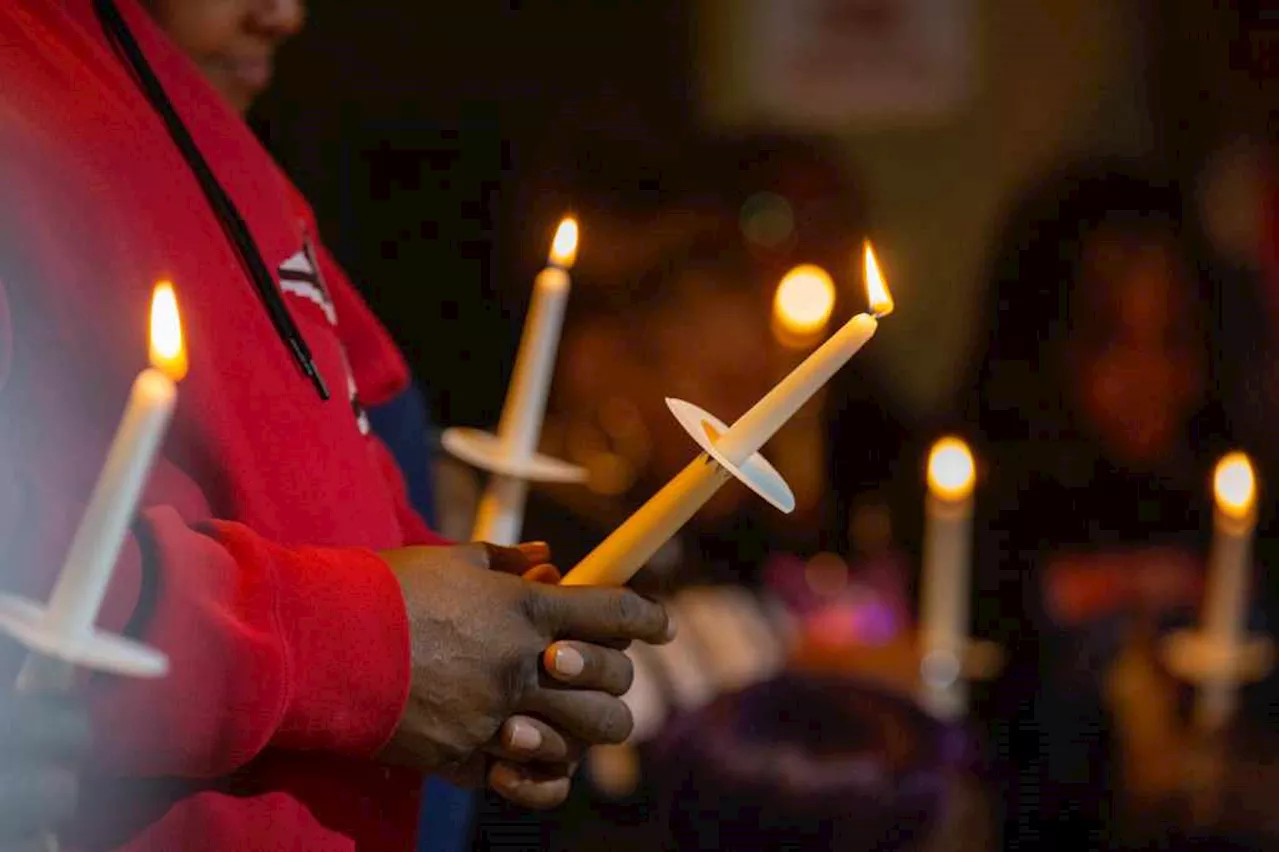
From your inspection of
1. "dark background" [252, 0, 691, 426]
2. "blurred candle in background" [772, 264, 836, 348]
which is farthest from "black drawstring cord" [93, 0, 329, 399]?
"dark background" [252, 0, 691, 426]

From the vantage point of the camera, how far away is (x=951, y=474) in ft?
3.58

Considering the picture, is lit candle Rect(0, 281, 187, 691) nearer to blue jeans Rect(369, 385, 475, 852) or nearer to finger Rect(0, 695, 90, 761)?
finger Rect(0, 695, 90, 761)

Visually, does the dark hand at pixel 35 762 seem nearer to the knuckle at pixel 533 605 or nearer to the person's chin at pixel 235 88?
the knuckle at pixel 533 605

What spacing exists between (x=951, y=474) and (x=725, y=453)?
604 millimetres

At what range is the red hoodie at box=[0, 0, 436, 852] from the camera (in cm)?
49

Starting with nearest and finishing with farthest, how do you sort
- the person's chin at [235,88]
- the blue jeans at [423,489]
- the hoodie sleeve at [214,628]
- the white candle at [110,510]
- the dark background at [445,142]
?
the white candle at [110,510]
the hoodie sleeve at [214,628]
the person's chin at [235,88]
the blue jeans at [423,489]
the dark background at [445,142]

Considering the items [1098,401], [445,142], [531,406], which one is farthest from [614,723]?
[445,142]

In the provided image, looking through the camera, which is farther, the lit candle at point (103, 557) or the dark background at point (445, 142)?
the dark background at point (445, 142)

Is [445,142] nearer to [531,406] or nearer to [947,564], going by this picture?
[947,564]

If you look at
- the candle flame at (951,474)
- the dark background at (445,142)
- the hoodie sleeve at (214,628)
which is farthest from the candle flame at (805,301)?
the dark background at (445,142)

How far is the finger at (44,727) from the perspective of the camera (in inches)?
18.3

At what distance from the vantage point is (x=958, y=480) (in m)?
1.09

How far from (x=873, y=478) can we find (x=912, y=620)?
583 millimetres

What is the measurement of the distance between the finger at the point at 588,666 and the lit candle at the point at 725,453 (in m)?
0.03
